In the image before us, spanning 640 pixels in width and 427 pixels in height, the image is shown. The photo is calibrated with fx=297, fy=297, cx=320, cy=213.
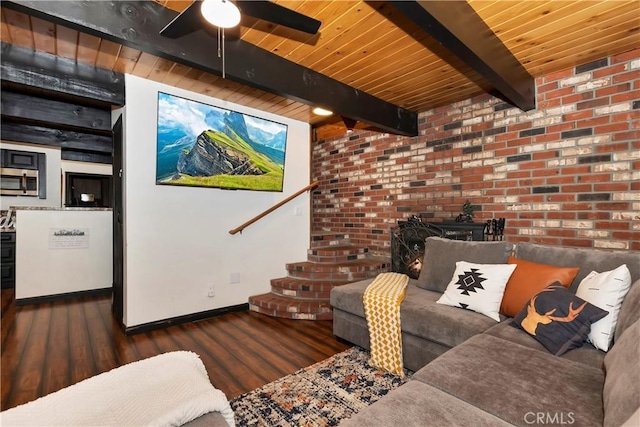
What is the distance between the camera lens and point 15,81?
239cm

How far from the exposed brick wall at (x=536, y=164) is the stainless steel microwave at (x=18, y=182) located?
576 centimetres

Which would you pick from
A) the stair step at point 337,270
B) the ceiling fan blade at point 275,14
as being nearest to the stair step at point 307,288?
the stair step at point 337,270

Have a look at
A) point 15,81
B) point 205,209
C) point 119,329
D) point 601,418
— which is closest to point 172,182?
point 205,209

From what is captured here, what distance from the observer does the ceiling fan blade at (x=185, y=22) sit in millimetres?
1473

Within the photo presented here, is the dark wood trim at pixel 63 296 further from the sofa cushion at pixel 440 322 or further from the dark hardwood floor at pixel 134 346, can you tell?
the sofa cushion at pixel 440 322

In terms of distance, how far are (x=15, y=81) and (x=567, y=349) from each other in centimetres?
422

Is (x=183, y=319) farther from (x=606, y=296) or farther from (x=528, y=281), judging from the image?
(x=606, y=296)

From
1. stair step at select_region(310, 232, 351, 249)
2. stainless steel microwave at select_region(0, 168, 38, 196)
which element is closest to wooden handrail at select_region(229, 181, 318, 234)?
stair step at select_region(310, 232, 351, 249)

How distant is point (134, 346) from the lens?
260 cm

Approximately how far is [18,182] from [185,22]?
5.74m

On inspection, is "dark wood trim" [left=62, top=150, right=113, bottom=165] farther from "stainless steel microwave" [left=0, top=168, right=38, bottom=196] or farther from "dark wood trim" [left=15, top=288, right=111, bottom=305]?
"dark wood trim" [left=15, top=288, right=111, bottom=305]

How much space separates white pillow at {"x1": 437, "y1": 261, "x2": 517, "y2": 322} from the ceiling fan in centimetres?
195

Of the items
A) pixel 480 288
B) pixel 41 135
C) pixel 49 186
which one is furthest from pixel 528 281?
pixel 49 186

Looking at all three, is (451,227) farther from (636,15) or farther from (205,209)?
(205,209)
